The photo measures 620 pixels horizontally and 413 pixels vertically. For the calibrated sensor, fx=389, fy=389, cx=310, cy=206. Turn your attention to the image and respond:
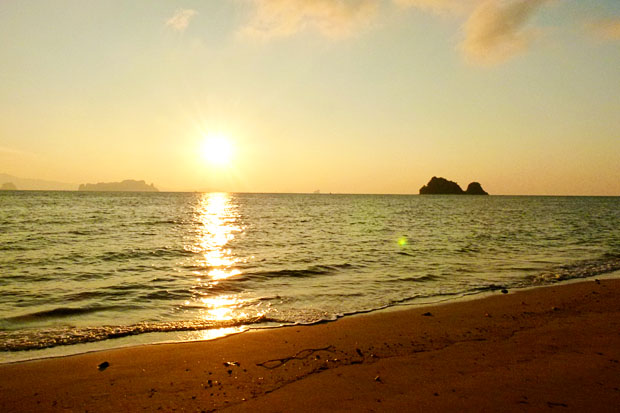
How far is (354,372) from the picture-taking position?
6.68 metres

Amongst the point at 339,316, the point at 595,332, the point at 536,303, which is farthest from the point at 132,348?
the point at 536,303

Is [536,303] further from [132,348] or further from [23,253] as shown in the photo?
[23,253]

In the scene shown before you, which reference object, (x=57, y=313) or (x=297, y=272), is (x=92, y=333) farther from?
(x=297, y=272)

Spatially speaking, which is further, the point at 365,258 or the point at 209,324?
the point at 365,258

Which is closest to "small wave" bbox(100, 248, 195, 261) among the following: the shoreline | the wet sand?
the shoreline

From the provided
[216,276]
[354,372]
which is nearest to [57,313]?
[216,276]

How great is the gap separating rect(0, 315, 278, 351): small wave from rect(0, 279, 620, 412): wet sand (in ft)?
3.76

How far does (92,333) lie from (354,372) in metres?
6.38

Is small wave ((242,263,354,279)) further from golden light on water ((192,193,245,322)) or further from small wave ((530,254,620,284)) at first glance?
small wave ((530,254,620,284))

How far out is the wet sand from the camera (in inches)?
219

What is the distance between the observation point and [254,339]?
8766mm

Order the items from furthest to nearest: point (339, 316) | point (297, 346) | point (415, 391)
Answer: point (339, 316)
point (297, 346)
point (415, 391)

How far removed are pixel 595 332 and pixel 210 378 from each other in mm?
8626

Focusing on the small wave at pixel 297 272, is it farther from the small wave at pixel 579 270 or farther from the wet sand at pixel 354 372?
the small wave at pixel 579 270
